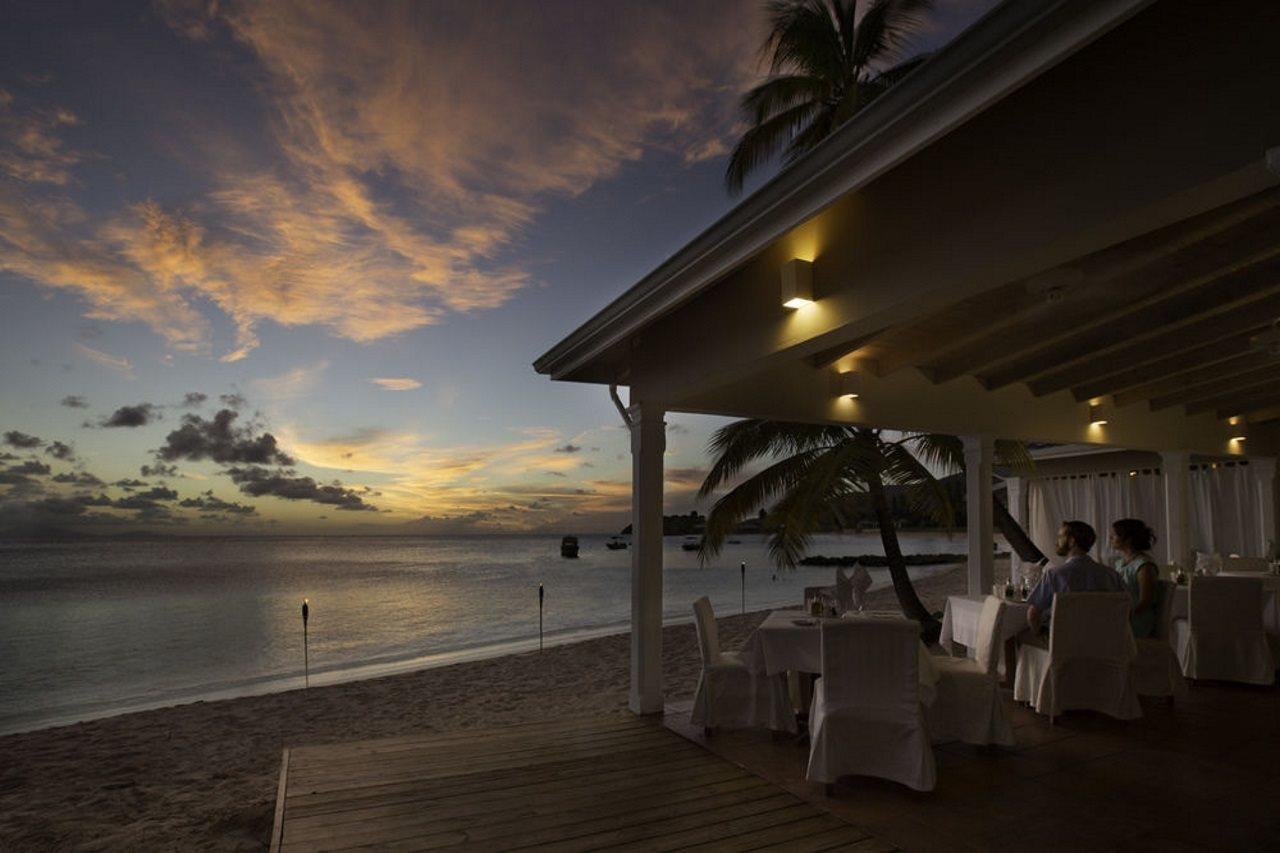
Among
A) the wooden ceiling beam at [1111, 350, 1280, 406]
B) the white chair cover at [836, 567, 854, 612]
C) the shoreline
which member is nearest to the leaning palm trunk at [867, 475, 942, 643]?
the wooden ceiling beam at [1111, 350, 1280, 406]

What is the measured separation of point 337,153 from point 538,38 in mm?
2171

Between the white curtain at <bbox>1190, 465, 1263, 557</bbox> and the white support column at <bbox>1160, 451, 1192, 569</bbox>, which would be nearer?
the white support column at <bbox>1160, 451, 1192, 569</bbox>

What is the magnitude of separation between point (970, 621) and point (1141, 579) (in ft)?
3.83

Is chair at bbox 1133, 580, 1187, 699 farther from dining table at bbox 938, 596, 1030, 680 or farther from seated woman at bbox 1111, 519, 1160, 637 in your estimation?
dining table at bbox 938, 596, 1030, 680

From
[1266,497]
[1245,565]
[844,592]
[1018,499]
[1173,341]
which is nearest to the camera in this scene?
[844,592]

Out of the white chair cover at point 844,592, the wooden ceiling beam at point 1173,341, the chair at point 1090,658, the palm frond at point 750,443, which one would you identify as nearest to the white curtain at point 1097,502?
the palm frond at point 750,443

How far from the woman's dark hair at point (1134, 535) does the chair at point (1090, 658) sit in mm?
737

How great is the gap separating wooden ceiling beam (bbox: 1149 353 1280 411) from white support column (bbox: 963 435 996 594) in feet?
6.60

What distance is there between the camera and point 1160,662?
505cm

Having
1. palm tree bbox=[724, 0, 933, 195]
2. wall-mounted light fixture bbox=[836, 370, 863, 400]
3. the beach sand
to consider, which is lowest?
the beach sand

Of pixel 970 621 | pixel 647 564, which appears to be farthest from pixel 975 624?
pixel 647 564

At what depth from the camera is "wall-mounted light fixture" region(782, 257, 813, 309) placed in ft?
11.7

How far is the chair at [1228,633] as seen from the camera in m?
5.59

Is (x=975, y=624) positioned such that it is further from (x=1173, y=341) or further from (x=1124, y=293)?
(x=1173, y=341)
